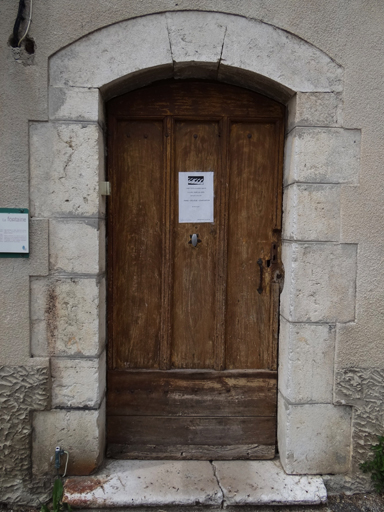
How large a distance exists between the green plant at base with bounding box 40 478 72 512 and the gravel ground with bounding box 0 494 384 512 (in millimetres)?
173

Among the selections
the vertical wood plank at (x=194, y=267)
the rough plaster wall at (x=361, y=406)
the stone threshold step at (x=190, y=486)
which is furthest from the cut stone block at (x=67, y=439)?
the rough plaster wall at (x=361, y=406)

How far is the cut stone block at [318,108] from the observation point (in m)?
2.32

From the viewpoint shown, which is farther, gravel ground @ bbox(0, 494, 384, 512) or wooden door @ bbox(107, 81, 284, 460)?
wooden door @ bbox(107, 81, 284, 460)

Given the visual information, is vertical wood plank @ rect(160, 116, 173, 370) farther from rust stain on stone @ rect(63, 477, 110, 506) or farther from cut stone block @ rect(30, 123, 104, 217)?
rust stain on stone @ rect(63, 477, 110, 506)

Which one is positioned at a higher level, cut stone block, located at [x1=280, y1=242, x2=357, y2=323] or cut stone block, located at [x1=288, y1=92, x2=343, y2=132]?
cut stone block, located at [x1=288, y1=92, x2=343, y2=132]

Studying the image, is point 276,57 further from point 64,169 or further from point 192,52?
point 64,169

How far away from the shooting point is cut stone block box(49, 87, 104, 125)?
226cm

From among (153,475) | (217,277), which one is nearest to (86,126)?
(217,277)

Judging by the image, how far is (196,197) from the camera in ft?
8.35

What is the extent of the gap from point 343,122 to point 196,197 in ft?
3.24

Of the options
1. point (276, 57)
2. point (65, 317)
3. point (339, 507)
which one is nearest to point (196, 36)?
point (276, 57)

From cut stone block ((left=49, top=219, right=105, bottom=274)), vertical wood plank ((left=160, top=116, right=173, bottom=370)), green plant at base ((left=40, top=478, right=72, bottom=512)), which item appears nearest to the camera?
green plant at base ((left=40, top=478, right=72, bottom=512))

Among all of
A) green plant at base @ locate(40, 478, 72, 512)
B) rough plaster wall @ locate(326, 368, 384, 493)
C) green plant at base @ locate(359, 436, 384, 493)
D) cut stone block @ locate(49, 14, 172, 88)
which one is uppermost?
cut stone block @ locate(49, 14, 172, 88)

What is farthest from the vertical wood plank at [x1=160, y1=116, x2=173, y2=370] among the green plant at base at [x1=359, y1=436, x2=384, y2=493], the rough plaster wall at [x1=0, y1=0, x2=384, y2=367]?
the green plant at base at [x1=359, y1=436, x2=384, y2=493]
